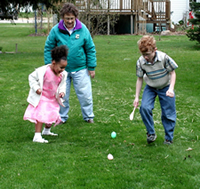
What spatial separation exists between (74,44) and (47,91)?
106cm

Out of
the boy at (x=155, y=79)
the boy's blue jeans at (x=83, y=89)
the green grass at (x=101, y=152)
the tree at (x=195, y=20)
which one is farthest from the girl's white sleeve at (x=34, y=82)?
the tree at (x=195, y=20)

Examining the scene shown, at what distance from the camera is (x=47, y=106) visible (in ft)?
17.8

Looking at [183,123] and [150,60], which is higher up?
[150,60]

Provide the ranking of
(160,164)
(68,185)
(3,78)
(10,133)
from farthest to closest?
(3,78) → (10,133) → (160,164) → (68,185)

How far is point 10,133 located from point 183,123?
9.57 feet

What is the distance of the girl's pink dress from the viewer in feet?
17.5


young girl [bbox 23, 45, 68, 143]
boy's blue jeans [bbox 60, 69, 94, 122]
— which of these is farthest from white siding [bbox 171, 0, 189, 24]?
young girl [bbox 23, 45, 68, 143]

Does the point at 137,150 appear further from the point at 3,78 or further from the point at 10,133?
the point at 3,78

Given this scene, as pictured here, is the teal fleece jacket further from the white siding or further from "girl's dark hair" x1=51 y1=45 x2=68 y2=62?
the white siding

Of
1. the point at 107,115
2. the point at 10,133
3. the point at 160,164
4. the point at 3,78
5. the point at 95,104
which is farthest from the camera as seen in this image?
the point at 3,78

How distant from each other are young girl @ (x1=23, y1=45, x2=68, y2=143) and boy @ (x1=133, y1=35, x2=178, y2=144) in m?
1.10

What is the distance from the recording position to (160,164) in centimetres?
457

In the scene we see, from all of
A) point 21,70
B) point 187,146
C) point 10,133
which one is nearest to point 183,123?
point 187,146

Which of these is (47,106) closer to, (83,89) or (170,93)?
(83,89)
